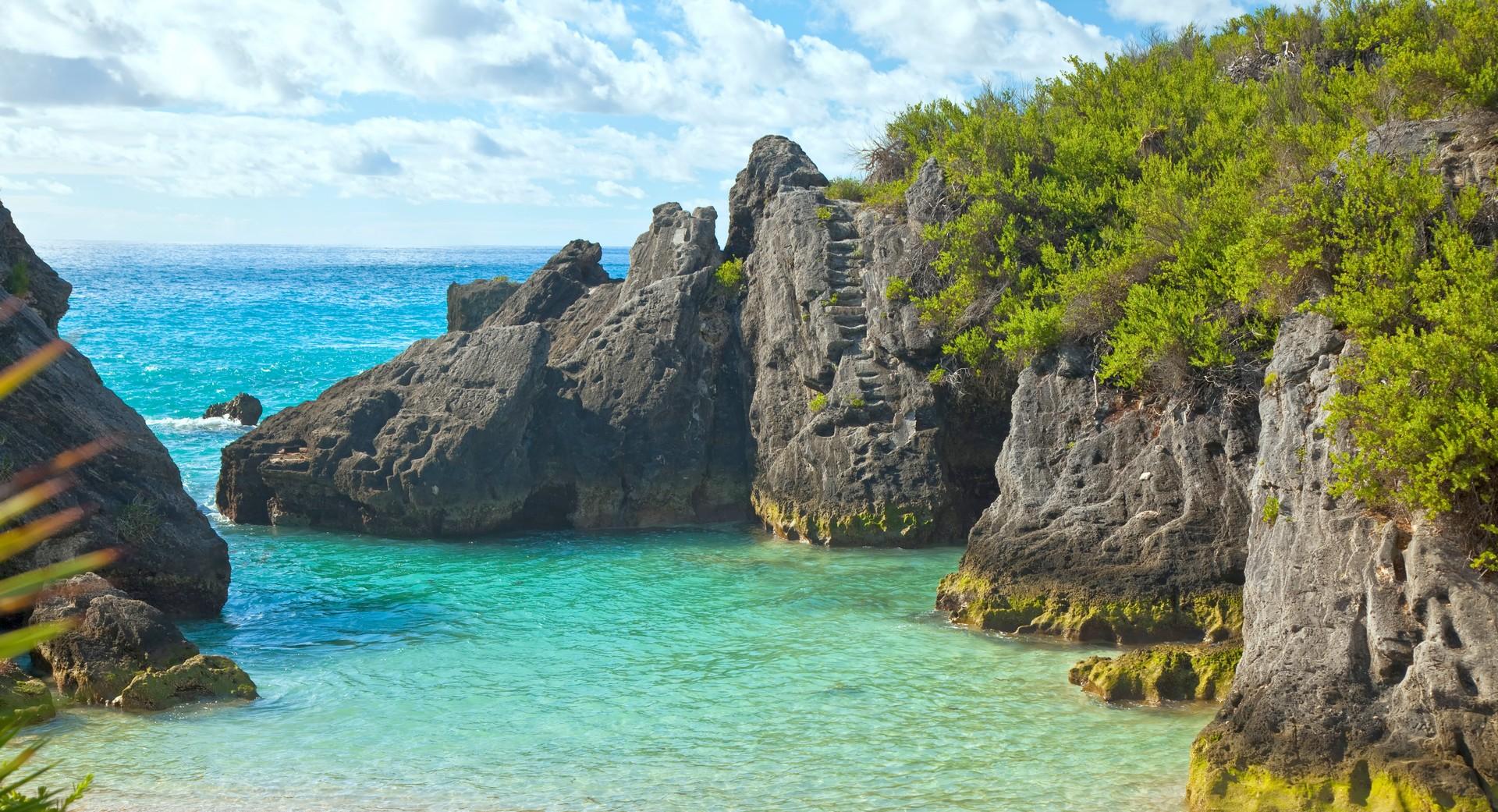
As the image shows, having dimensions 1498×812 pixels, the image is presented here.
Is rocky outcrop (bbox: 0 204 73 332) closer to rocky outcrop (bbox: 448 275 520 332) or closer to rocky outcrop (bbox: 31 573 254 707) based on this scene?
rocky outcrop (bbox: 31 573 254 707)

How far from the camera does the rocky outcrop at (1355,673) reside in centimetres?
893

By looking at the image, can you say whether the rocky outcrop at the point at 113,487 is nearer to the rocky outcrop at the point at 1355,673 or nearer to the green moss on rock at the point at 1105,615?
the green moss on rock at the point at 1105,615

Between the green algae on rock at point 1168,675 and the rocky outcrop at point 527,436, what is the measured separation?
10.9m

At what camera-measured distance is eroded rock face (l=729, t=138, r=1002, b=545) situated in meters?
19.7

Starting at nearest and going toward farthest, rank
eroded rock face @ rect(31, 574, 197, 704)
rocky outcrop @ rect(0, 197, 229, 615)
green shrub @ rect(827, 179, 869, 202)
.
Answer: eroded rock face @ rect(31, 574, 197, 704)
rocky outcrop @ rect(0, 197, 229, 615)
green shrub @ rect(827, 179, 869, 202)

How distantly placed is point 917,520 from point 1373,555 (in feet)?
32.1

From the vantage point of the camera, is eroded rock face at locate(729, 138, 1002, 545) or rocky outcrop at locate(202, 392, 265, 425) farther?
rocky outcrop at locate(202, 392, 265, 425)


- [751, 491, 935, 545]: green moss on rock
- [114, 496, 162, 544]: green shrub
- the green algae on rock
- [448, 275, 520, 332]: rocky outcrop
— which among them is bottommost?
[114, 496, 162, 544]: green shrub

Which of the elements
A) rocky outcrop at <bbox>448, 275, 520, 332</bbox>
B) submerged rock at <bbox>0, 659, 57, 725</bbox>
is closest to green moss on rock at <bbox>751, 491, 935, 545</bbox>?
submerged rock at <bbox>0, 659, 57, 725</bbox>

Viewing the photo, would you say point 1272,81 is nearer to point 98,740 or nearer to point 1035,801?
point 1035,801

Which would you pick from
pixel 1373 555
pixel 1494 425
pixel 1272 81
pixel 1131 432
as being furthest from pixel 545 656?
pixel 1272 81

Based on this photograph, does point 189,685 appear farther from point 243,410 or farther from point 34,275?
point 243,410

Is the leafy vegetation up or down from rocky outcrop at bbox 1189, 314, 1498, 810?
up

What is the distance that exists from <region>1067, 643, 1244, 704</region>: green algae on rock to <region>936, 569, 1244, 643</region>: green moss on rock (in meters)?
1.27
